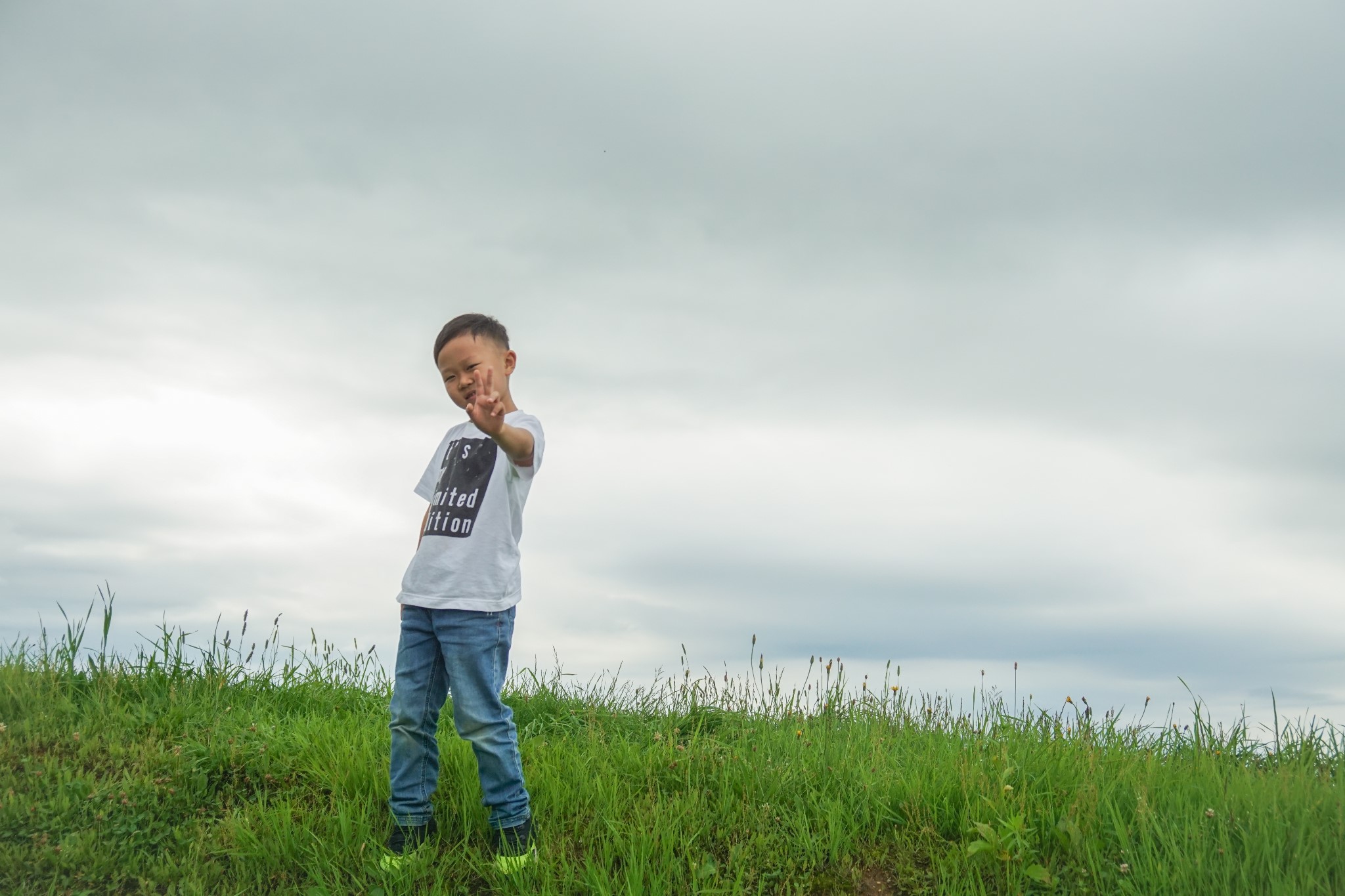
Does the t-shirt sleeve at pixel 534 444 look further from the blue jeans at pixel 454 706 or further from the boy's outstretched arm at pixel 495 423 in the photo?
the blue jeans at pixel 454 706

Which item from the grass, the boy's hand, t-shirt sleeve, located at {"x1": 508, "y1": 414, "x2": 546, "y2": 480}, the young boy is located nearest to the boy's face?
the young boy

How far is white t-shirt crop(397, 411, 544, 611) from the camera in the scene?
16.4 feet

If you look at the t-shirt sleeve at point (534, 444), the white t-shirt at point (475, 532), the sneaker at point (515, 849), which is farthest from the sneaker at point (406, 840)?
the t-shirt sleeve at point (534, 444)

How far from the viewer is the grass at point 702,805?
4742 millimetres

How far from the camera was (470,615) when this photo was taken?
4.96 metres

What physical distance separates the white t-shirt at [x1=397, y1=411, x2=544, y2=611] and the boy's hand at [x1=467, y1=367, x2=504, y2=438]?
437 millimetres

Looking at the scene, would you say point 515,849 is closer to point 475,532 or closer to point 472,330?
point 475,532

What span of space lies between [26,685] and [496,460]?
181 inches

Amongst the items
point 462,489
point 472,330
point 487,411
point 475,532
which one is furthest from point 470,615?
point 472,330

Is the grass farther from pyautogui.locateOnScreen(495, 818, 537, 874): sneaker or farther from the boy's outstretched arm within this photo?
the boy's outstretched arm

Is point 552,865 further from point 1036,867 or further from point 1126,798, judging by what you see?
point 1126,798

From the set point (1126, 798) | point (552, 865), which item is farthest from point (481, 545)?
point (1126, 798)

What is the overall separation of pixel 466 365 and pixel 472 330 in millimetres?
217

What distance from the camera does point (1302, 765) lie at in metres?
5.30
